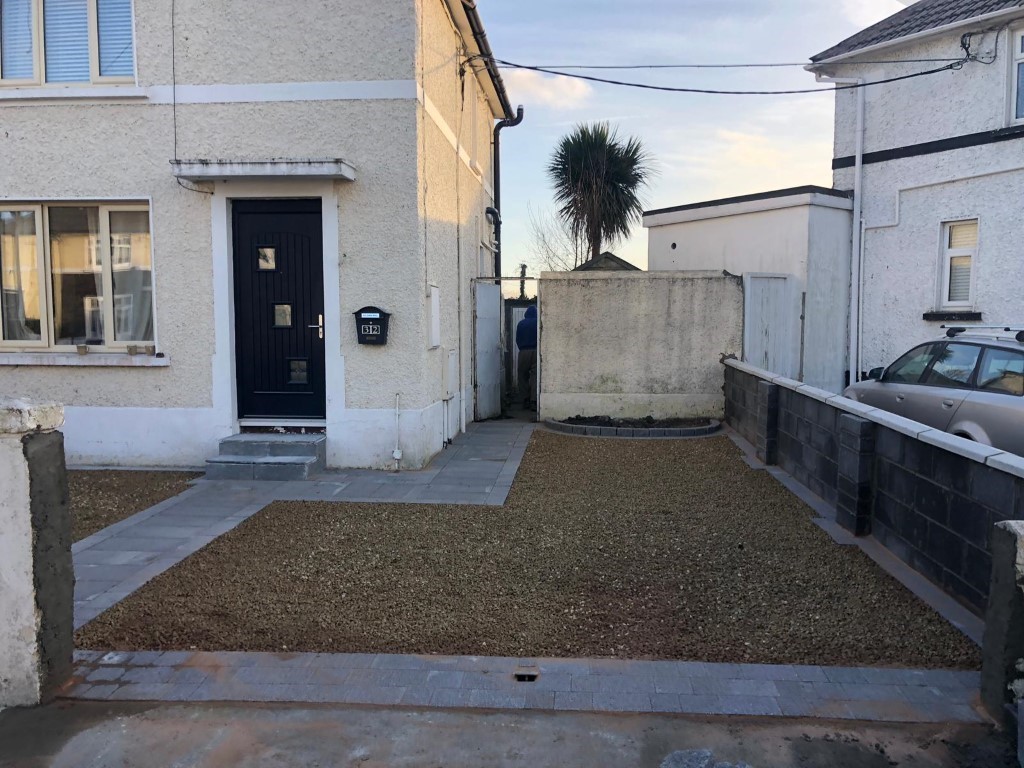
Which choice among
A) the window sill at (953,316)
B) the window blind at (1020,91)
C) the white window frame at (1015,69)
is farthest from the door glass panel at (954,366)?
the window blind at (1020,91)

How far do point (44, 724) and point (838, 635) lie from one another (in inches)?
146

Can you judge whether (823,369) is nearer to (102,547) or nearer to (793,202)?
(793,202)

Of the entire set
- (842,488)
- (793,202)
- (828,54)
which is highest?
(828,54)

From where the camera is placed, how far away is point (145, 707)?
10.8 feet

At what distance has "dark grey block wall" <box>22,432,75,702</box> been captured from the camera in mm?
3221

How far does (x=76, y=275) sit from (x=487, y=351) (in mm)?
5432

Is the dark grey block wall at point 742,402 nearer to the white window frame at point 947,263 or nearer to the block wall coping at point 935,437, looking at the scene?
the block wall coping at point 935,437

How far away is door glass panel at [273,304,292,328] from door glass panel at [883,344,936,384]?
20.4ft

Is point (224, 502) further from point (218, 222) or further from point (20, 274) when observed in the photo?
point (20, 274)

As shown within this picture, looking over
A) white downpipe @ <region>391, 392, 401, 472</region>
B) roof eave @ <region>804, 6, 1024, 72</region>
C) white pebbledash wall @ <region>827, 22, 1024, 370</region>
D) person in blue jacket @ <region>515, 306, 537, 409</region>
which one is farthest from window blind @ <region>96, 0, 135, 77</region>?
white pebbledash wall @ <region>827, 22, 1024, 370</region>

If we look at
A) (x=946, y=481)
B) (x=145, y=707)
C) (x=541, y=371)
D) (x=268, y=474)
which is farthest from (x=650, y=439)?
(x=145, y=707)

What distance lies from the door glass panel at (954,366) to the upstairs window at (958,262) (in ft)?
16.5

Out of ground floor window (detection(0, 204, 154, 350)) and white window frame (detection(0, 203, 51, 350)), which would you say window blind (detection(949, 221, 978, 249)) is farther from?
white window frame (detection(0, 203, 51, 350))

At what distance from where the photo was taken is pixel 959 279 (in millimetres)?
11727
